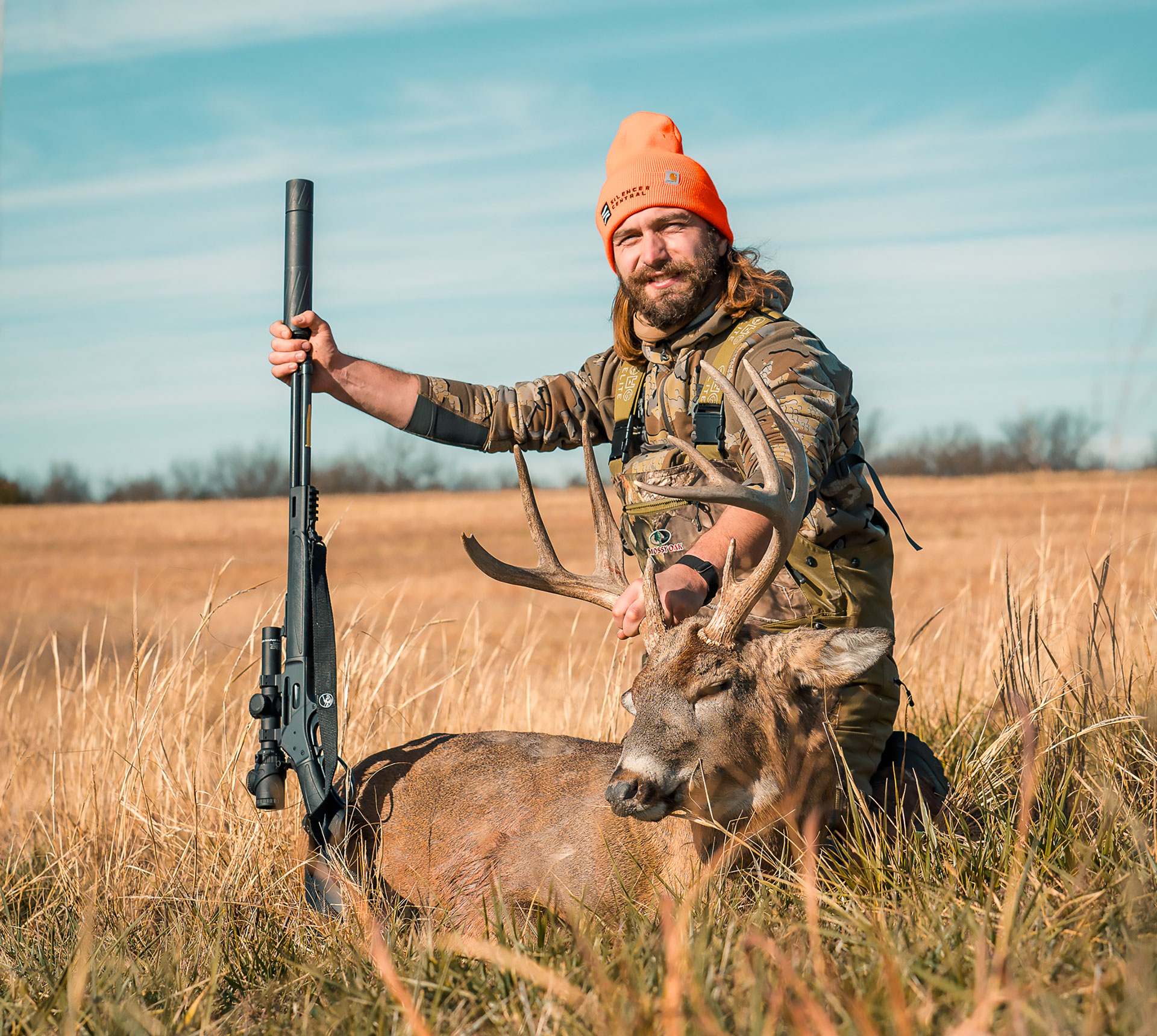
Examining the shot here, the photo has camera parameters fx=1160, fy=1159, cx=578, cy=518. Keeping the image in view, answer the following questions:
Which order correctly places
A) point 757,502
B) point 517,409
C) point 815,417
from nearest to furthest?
point 757,502, point 815,417, point 517,409

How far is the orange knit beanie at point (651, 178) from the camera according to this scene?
4863 millimetres

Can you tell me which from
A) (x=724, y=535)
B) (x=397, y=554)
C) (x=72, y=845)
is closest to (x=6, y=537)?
(x=397, y=554)

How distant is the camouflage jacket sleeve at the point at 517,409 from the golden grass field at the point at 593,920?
3.14 feet

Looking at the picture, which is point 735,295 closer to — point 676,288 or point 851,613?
point 676,288

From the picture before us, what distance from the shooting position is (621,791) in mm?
3221

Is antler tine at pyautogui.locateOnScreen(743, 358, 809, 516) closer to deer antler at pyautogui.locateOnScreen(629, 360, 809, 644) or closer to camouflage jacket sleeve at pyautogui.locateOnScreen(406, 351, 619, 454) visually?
deer antler at pyautogui.locateOnScreen(629, 360, 809, 644)

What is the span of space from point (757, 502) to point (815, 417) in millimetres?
775

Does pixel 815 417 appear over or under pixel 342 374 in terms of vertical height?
under

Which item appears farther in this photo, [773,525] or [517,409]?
[517,409]

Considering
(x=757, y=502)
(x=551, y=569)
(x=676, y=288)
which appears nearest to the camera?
(x=757, y=502)

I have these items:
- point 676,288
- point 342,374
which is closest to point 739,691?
point 676,288

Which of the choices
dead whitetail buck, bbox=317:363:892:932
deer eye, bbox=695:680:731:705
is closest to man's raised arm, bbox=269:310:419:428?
dead whitetail buck, bbox=317:363:892:932

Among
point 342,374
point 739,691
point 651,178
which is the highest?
point 651,178

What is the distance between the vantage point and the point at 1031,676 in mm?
5227
